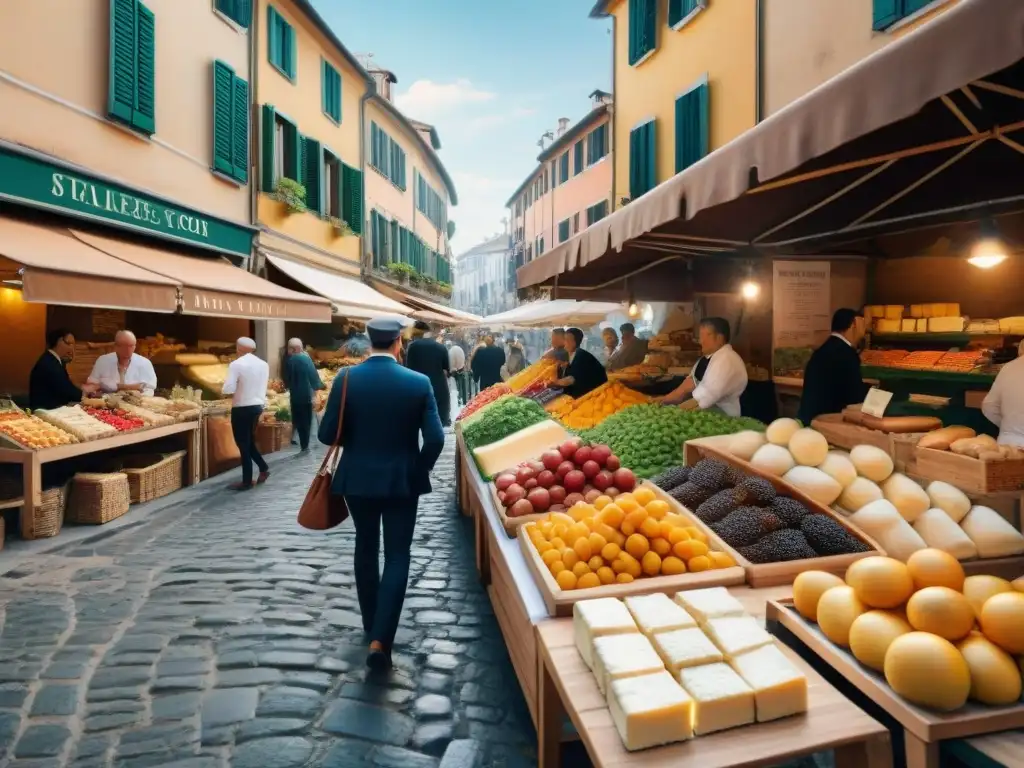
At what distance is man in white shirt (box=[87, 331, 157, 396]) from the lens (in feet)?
25.8

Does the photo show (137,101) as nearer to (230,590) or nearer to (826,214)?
(230,590)

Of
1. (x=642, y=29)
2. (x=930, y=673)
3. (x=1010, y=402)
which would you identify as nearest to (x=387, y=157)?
(x=642, y=29)

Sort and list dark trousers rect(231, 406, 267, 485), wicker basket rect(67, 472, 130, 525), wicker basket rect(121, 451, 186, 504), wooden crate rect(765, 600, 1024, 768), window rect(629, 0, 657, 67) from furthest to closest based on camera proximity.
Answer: window rect(629, 0, 657, 67)
dark trousers rect(231, 406, 267, 485)
wicker basket rect(121, 451, 186, 504)
wicker basket rect(67, 472, 130, 525)
wooden crate rect(765, 600, 1024, 768)

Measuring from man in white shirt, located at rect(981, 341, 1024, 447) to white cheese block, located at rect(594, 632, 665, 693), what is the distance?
3.69 meters

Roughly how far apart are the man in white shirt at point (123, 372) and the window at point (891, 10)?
9.30m

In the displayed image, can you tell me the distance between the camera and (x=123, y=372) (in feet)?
26.5

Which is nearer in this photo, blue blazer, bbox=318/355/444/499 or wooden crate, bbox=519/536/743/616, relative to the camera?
wooden crate, bbox=519/536/743/616

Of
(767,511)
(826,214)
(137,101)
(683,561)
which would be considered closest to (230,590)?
(683,561)

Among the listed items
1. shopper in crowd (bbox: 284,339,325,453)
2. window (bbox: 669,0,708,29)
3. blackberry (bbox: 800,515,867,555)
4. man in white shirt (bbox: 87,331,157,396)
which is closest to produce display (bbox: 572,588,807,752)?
blackberry (bbox: 800,515,867,555)

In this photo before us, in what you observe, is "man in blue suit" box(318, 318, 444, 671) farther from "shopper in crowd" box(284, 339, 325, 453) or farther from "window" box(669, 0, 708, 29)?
"window" box(669, 0, 708, 29)

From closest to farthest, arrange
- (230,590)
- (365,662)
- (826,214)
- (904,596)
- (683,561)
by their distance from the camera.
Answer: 1. (904,596)
2. (683,561)
3. (365,662)
4. (230,590)
5. (826,214)

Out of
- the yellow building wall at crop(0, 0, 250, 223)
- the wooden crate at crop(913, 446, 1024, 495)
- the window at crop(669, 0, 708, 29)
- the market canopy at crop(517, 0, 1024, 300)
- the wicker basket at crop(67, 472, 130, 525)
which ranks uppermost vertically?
the window at crop(669, 0, 708, 29)

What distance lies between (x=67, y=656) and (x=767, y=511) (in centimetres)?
389

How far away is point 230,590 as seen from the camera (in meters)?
4.69
